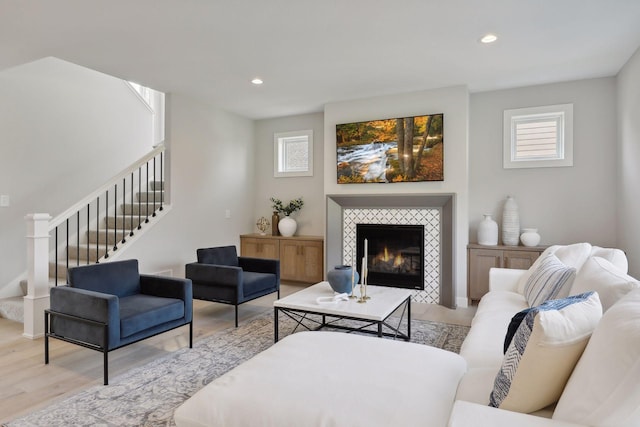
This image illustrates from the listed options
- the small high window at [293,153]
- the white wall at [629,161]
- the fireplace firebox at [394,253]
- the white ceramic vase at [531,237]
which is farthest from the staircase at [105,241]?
the white wall at [629,161]

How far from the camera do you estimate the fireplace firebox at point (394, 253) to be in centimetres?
501

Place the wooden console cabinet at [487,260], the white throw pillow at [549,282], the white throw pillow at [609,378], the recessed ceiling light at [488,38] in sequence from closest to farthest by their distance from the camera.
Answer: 1. the white throw pillow at [609,378]
2. the white throw pillow at [549,282]
3. the recessed ceiling light at [488,38]
4. the wooden console cabinet at [487,260]

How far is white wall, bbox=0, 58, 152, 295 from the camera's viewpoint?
4383mm

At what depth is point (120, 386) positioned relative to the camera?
2.54 meters

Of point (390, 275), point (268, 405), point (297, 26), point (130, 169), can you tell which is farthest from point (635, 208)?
point (130, 169)

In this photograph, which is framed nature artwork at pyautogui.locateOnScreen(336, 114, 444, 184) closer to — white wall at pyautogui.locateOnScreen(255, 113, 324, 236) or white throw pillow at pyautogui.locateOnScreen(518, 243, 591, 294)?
white wall at pyautogui.locateOnScreen(255, 113, 324, 236)

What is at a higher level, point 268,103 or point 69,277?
point 268,103

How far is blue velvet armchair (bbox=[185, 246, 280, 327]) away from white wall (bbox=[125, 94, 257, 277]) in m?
0.82

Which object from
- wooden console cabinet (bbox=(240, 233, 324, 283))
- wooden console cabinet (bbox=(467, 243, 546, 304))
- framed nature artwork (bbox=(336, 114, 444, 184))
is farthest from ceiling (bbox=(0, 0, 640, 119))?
wooden console cabinet (bbox=(240, 233, 324, 283))

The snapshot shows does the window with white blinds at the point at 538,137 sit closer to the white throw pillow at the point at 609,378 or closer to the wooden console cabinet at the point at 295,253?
the wooden console cabinet at the point at 295,253

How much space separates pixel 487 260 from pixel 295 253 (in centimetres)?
267

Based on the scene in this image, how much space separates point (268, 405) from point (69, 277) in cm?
231

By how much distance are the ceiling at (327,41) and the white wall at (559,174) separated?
226 mm

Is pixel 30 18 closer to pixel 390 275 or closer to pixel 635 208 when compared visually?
pixel 390 275
